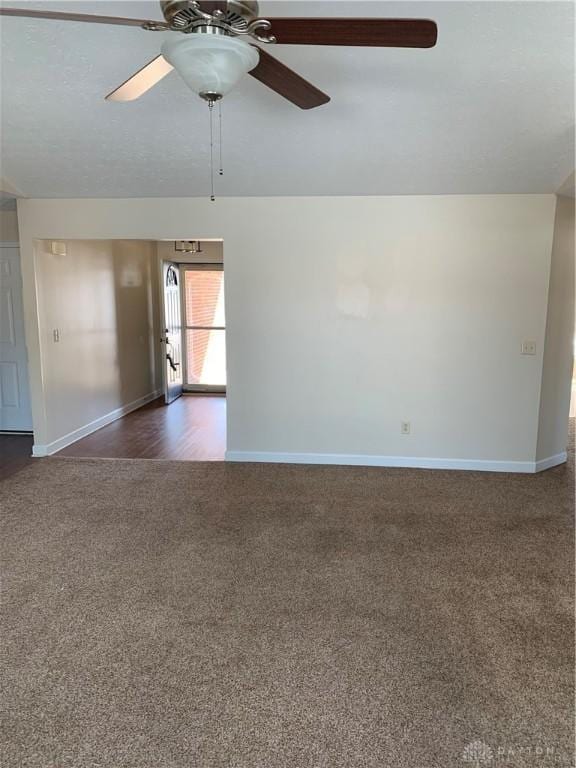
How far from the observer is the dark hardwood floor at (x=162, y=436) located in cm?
488

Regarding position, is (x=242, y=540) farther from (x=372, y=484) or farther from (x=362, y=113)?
(x=362, y=113)

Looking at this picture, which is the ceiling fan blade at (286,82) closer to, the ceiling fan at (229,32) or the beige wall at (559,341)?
the ceiling fan at (229,32)

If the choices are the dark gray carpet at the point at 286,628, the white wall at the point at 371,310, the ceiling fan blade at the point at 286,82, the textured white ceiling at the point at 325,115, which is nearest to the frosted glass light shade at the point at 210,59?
the ceiling fan blade at the point at 286,82

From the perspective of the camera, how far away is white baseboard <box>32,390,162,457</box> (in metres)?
4.76

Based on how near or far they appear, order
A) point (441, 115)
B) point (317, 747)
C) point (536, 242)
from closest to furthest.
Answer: point (317, 747) < point (441, 115) < point (536, 242)

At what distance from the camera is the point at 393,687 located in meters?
1.97

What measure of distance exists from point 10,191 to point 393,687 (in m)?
4.52

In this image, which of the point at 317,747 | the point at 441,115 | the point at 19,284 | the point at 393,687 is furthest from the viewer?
the point at 19,284

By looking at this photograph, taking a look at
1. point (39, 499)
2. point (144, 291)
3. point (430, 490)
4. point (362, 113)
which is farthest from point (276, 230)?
point (144, 291)

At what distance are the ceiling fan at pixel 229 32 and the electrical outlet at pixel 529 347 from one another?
3099 millimetres

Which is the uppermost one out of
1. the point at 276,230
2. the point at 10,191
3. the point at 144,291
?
the point at 10,191

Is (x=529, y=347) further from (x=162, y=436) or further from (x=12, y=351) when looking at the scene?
(x=12, y=351)

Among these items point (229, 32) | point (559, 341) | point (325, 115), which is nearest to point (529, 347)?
point (559, 341)

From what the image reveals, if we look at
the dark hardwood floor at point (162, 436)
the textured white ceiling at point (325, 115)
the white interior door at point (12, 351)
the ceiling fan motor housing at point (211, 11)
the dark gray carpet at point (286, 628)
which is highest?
the textured white ceiling at point (325, 115)
